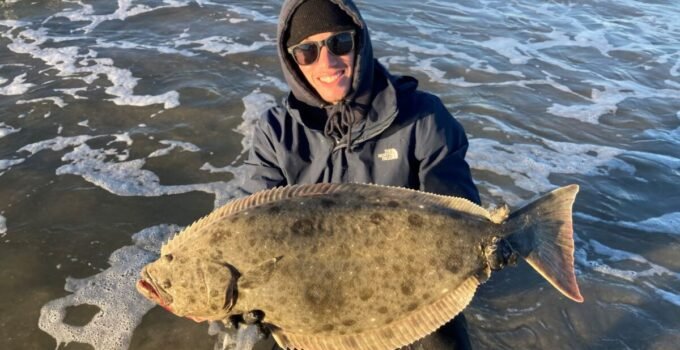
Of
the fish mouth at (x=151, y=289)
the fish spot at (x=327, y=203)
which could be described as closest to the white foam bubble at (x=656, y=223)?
the fish spot at (x=327, y=203)

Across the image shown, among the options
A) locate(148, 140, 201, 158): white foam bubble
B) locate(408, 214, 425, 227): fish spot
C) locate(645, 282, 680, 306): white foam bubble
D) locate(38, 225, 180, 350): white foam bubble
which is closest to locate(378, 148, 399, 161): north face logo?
locate(408, 214, 425, 227): fish spot

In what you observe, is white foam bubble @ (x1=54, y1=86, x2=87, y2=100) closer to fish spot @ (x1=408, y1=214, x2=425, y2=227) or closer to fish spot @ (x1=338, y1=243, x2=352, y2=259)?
fish spot @ (x1=338, y1=243, x2=352, y2=259)

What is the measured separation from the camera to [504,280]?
436cm

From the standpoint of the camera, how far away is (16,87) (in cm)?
715

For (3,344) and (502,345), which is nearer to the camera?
(3,344)

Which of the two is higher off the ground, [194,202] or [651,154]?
[651,154]

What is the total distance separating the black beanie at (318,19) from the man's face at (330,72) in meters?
0.04

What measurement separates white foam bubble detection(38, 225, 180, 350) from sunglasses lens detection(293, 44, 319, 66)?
220cm

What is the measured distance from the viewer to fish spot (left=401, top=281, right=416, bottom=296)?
2633 millimetres

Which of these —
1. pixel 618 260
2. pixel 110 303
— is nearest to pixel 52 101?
pixel 110 303

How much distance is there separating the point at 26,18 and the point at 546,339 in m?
10.6

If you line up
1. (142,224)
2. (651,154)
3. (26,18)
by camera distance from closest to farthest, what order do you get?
(142,224) < (651,154) < (26,18)

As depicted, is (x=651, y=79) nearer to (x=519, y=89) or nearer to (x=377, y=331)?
(x=519, y=89)

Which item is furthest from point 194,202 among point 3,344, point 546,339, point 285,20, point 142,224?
point 546,339
